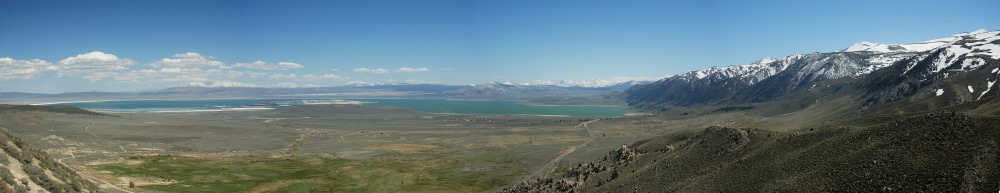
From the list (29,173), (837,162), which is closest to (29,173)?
(29,173)

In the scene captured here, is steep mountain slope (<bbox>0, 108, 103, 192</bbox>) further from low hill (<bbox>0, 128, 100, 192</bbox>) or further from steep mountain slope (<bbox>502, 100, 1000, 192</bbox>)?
steep mountain slope (<bbox>502, 100, 1000, 192</bbox>)

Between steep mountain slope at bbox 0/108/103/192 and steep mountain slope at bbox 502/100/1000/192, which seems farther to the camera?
steep mountain slope at bbox 0/108/103/192

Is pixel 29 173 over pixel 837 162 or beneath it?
beneath

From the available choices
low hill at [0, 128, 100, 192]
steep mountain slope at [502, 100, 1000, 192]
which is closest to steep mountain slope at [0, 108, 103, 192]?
low hill at [0, 128, 100, 192]

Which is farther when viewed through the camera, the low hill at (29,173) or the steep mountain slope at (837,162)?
the low hill at (29,173)

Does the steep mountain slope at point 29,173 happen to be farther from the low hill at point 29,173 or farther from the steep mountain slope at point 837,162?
the steep mountain slope at point 837,162

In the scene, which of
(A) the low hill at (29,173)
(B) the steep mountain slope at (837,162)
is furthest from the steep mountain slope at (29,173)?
Answer: (B) the steep mountain slope at (837,162)

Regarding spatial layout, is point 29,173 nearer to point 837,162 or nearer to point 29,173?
point 29,173

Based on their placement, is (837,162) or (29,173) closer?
(837,162)

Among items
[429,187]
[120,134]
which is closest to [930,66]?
[429,187]

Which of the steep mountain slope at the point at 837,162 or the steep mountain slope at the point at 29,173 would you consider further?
the steep mountain slope at the point at 29,173

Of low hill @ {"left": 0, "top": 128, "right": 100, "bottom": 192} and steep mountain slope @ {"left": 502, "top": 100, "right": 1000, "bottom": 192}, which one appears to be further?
low hill @ {"left": 0, "top": 128, "right": 100, "bottom": 192}
